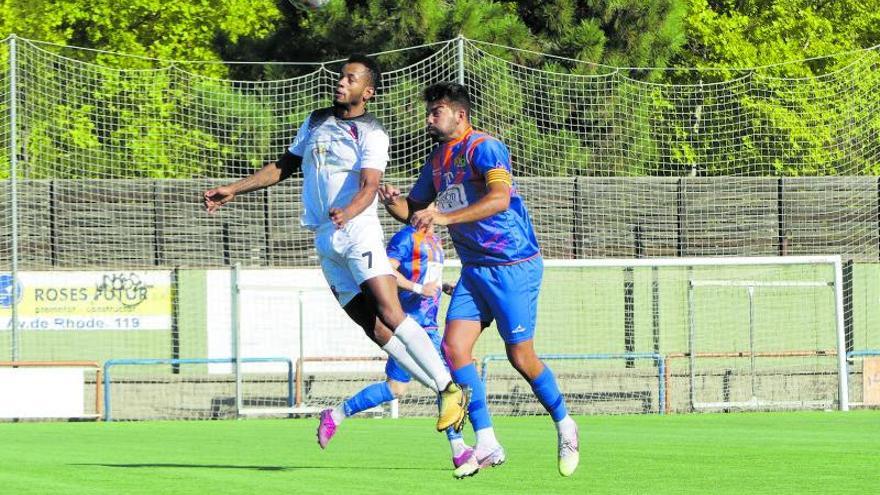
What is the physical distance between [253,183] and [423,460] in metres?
2.24

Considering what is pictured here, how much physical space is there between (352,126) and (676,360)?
15.5 meters

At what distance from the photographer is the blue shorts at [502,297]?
9242mm

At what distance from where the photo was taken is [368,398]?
11508 mm

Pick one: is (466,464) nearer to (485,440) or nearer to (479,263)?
(485,440)

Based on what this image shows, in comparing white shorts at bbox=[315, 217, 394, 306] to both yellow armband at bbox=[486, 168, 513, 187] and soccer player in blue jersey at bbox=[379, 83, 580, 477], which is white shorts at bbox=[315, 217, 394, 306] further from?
yellow armband at bbox=[486, 168, 513, 187]

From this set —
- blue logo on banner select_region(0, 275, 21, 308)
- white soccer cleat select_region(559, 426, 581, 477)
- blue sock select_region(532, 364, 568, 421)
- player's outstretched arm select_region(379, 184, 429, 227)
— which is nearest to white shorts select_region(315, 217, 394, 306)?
player's outstretched arm select_region(379, 184, 429, 227)

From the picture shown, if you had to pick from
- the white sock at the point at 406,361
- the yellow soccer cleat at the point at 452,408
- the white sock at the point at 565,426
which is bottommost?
the white sock at the point at 565,426

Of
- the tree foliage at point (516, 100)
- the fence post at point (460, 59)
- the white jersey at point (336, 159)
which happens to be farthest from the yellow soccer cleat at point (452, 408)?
the fence post at point (460, 59)

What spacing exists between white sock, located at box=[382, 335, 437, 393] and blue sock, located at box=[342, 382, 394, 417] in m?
1.59

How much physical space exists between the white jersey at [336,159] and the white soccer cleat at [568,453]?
5.87ft

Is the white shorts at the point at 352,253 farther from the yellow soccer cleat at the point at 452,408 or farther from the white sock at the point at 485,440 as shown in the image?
the white sock at the point at 485,440

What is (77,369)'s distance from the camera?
21000 mm

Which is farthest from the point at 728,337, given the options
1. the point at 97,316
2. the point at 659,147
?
the point at 97,316

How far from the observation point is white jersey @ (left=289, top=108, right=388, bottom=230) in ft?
31.2
